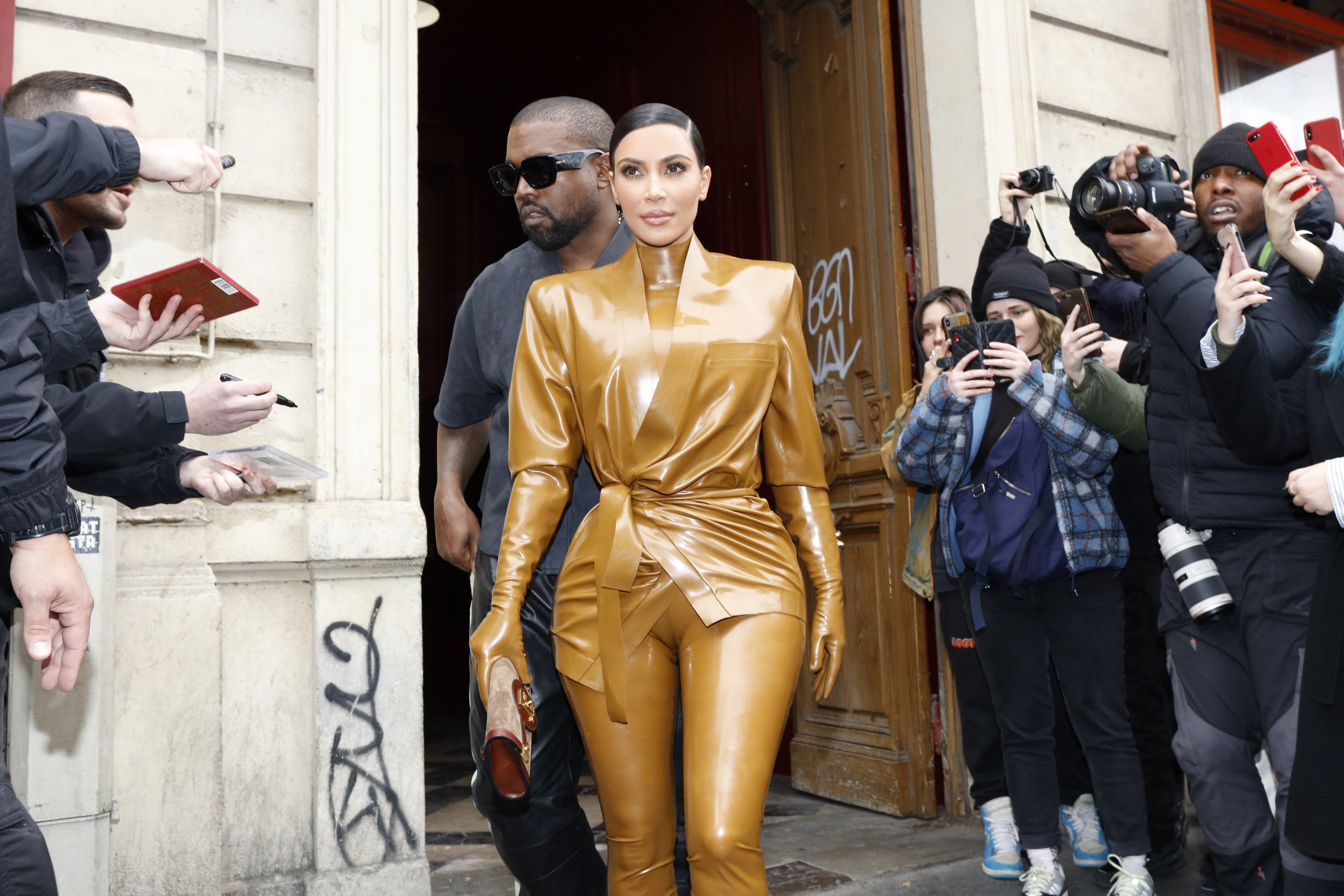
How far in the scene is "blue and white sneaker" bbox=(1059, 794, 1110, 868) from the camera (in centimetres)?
376

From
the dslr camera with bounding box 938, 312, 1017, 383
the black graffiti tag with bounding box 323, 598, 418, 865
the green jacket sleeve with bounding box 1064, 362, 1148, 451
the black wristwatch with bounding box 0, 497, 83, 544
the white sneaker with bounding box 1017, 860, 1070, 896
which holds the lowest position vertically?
the white sneaker with bounding box 1017, 860, 1070, 896

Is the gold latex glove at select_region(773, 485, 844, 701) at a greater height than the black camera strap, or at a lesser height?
lesser

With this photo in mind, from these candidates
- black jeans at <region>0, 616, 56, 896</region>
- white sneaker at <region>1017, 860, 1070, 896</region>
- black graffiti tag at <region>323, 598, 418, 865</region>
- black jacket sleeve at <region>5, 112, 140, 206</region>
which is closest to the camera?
black jeans at <region>0, 616, 56, 896</region>

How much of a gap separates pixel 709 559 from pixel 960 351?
1766mm

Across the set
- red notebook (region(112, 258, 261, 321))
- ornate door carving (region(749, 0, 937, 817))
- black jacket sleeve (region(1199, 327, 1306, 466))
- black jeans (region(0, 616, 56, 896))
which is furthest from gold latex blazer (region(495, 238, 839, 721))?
ornate door carving (region(749, 0, 937, 817))

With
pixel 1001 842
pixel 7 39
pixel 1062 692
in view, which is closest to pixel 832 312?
pixel 1062 692

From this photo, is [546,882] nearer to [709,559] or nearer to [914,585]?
[709,559]

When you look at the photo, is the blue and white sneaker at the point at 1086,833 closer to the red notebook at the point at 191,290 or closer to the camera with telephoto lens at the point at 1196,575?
the camera with telephoto lens at the point at 1196,575

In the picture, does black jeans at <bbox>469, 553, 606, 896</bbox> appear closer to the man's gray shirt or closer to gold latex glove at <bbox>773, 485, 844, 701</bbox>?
the man's gray shirt

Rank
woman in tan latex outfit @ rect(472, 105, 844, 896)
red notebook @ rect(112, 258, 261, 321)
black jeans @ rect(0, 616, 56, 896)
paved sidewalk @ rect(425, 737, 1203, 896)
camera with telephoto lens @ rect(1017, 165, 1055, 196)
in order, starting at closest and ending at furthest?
black jeans @ rect(0, 616, 56, 896)
woman in tan latex outfit @ rect(472, 105, 844, 896)
red notebook @ rect(112, 258, 261, 321)
paved sidewalk @ rect(425, 737, 1203, 896)
camera with telephoto lens @ rect(1017, 165, 1055, 196)

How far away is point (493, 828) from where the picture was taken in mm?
2516

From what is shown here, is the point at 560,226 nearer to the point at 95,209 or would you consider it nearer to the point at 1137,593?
the point at 95,209

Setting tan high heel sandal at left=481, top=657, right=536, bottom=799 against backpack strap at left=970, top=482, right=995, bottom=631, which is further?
backpack strap at left=970, top=482, right=995, bottom=631

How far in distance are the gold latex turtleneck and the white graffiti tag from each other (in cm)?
296
